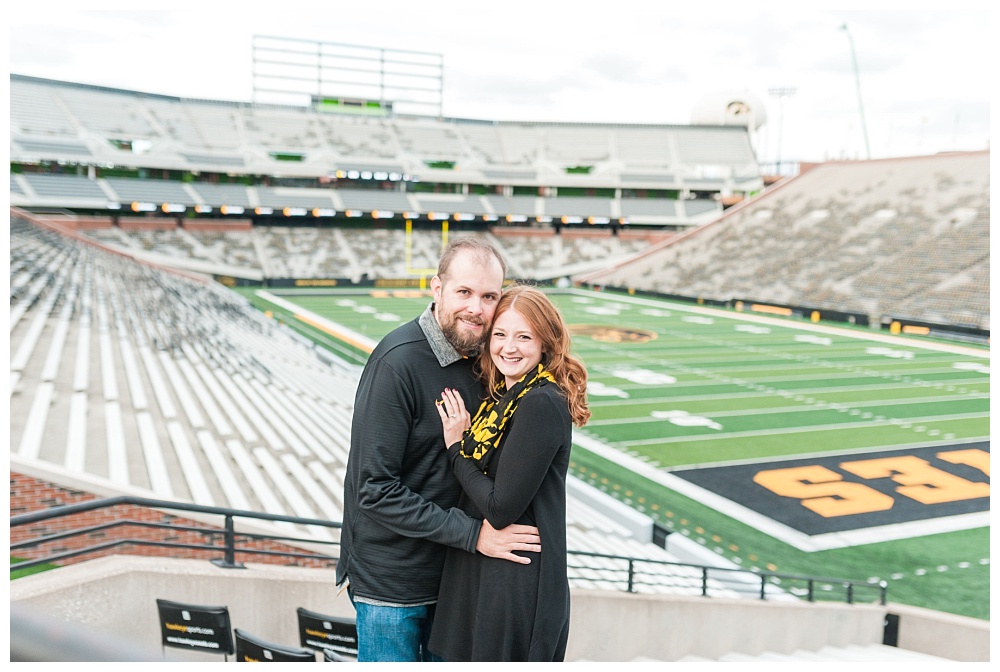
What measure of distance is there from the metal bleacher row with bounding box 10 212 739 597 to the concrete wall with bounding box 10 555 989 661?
0.41 metres

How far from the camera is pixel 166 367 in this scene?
12586 millimetres

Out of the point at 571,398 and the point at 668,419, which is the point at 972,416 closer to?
the point at 668,419

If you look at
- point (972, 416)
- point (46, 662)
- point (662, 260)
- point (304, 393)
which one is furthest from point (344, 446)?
point (662, 260)

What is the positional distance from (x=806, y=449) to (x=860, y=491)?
1.85m

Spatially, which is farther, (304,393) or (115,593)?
(304,393)

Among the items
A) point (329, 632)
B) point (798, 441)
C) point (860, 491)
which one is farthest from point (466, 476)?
point (798, 441)

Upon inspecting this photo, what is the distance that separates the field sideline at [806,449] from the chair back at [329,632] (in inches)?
209

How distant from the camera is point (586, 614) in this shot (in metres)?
5.33

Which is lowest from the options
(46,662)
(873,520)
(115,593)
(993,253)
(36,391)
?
(873,520)

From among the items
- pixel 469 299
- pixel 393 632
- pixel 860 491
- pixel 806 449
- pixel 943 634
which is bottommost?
pixel 943 634

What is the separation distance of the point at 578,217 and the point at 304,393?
3576 centimetres

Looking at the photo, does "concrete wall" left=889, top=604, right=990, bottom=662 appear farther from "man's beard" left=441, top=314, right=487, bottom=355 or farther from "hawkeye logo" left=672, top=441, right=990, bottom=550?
"man's beard" left=441, top=314, right=487, bottom=355

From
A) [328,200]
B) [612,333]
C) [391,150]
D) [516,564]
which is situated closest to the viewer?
[516,564]

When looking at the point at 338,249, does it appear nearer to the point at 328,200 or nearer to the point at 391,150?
the point at 328,200
